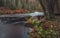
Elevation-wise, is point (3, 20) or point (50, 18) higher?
point (50, 18)

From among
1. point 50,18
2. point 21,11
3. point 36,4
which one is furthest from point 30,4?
point 50,18

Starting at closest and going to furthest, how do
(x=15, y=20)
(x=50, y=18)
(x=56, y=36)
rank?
1. (x=56, y=36)
2. (x=50, y=18)
3. (x=15, y=20)

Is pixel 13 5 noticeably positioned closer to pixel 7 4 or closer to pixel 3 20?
pixel 7 4

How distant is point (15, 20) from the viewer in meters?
14.1

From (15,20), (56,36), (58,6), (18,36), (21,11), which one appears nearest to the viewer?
(56,36)

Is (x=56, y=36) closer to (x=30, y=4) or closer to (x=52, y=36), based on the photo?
(x=52, y=36)

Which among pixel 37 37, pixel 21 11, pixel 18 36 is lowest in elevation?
pixel 21 11

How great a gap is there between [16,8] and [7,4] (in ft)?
4.52

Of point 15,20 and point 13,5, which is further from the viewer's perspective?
point 13,5

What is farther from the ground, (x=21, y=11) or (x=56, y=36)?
(x=56, y=36)

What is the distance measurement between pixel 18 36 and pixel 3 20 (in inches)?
245

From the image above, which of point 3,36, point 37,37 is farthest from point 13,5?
point 37,37

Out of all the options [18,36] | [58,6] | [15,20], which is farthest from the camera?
[58,6]

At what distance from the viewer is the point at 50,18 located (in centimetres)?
1070
